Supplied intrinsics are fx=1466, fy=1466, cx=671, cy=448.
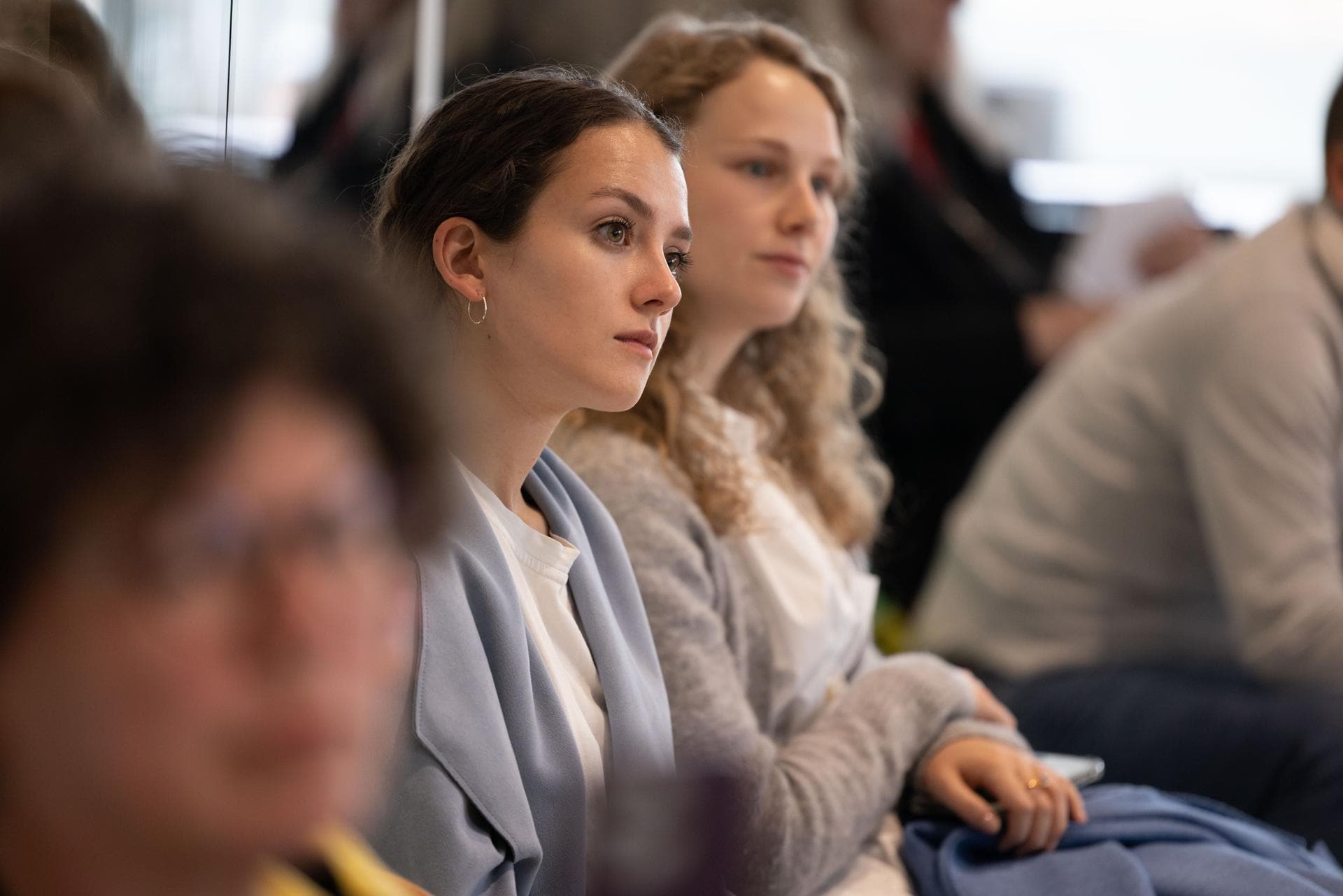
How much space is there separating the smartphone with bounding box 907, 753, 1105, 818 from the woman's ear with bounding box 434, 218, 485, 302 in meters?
0.54

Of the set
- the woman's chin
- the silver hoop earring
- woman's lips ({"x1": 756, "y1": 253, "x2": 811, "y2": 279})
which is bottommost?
woman's lips ({"x1": 756, "y1": 253, "x2": 811, "y2": 279})

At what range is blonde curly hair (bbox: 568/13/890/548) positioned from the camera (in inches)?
45.1

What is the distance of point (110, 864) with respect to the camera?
0.37m

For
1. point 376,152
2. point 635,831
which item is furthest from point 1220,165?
point 635,831

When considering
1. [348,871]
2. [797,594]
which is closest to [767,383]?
[797,594]

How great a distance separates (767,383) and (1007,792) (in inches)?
17.8

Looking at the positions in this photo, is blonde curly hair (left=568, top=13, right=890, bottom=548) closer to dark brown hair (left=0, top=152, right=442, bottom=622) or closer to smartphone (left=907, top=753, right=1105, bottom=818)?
smartphone (left=907, top=753, right=1105, bottom=818)

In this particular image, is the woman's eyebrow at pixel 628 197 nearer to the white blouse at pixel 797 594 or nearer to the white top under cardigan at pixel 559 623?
the white top under cardigan at pixel 559 623

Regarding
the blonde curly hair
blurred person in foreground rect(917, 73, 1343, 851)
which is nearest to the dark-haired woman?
the blonde curly hair

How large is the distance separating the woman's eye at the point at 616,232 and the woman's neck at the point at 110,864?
1.84 ft

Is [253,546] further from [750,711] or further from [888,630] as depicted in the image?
[888,630]

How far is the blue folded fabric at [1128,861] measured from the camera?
102cm

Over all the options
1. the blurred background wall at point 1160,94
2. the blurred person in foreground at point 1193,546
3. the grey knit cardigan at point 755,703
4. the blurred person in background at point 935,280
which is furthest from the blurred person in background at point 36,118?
the blurred background wall at point 1160,94

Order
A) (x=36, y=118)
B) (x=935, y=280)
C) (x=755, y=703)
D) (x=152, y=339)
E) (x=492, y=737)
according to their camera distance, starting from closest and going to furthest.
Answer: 1. (x=152, y=339)
2. (x=36, y=118)
3. (x=492, y=737)
4. (x=755, y=703)
5. (x=935, y=280)
